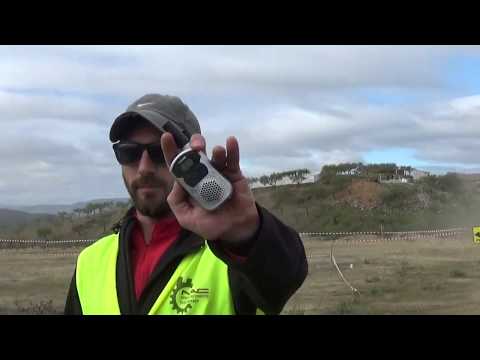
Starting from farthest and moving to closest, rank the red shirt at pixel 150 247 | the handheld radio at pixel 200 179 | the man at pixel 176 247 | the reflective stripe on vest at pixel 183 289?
the red shirt at pixel 150 247 < the reflective stripe on vest at pixel 183 289 < the man at pixel 176 247 < the handheld radio at pixel 200 179

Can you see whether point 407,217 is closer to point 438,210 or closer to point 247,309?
point 438,210

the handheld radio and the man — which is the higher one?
the handheld radio

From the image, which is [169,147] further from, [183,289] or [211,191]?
[183,289]

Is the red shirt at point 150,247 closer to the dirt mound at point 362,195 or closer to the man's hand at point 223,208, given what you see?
the man's hand at point 223,208

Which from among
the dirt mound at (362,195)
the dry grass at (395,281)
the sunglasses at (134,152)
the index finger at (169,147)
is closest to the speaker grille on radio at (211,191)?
the index finger at (169,147)

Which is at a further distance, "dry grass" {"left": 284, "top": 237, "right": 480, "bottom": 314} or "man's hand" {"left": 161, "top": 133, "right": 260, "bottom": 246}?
"dry grass" {"left": 284, "top": 237, "right": 480, "bottom": 314}

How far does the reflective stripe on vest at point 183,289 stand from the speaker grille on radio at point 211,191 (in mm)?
541

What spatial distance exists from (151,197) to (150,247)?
221mm

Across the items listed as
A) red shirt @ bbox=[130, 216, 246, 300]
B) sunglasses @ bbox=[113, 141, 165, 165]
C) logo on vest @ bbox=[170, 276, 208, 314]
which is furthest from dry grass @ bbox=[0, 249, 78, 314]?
logo on vest @ bbox=[170, 276, 208, 314]

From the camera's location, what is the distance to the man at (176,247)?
1760 mm

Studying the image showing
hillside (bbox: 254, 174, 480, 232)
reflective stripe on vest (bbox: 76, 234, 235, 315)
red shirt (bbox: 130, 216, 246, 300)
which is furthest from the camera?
hillside (bbox: 254, 174, 480, 232)

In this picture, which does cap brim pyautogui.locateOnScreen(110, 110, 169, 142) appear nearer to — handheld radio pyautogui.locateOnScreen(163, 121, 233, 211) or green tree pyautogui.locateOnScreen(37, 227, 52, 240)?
handheld radio pyautogui.locateOnScreen(163, 121, 233, 211)

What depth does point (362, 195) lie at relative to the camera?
47531 mm

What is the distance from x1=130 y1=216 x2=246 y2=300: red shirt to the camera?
94.6 inches
